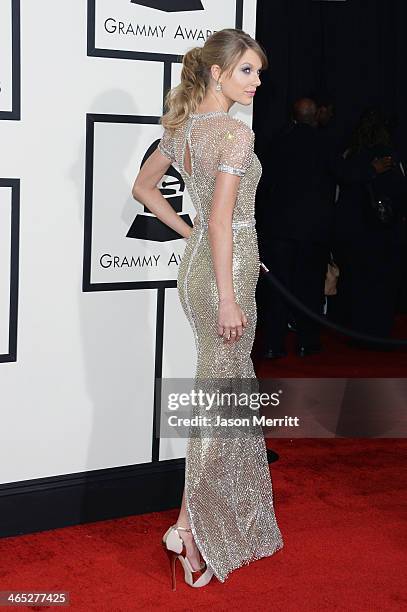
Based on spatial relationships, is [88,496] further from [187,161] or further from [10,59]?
[10,59]

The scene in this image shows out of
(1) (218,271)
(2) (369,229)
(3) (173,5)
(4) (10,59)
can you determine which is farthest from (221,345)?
(2) (369,229)

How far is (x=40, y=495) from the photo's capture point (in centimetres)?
353

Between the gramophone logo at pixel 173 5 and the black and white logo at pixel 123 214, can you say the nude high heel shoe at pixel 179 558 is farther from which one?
the gramophone logo at pixel 173 5

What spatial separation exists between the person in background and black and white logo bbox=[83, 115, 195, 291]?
2632 millimetres

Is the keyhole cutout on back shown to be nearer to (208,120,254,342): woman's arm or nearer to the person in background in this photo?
(208,120,254,342): woman's arm

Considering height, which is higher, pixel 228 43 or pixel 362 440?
pixel 228 43

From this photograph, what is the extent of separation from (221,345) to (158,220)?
76 centimetres

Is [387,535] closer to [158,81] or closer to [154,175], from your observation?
[154,175]

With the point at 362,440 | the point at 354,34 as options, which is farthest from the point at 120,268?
the point at 354,34

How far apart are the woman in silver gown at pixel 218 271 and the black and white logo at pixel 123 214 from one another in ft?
0.78

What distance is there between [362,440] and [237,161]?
89.8 inches

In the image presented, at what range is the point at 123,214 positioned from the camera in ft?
11.7

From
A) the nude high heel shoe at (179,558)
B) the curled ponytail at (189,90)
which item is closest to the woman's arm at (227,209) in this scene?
the curled ponytail at (189,90)

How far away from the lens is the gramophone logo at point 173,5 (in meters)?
3.48
